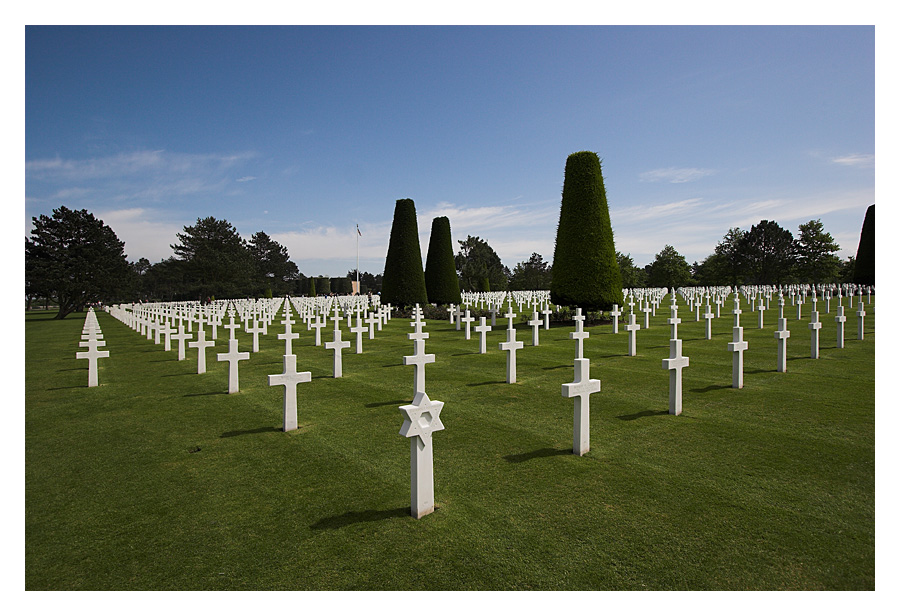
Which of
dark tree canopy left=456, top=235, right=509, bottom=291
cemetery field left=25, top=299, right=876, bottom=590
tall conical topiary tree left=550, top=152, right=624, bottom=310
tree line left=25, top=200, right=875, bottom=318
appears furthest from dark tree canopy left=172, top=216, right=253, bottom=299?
cemetery field left=25, top=299, right=876, bottom=590

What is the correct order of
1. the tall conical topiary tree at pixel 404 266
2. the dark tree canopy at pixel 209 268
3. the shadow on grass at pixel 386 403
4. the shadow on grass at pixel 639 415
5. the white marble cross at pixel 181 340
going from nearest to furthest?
1. the shadow on grass at pixel 639 415
2. the shadow on grass at pixel 386 403
3. the white marble cross at pixel 181 340
4. the tall conical topiary tree at pixel 404 266
5. the dark tree canopy at pixel 209 268

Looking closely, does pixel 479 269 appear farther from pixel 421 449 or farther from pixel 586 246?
pixel 421 449

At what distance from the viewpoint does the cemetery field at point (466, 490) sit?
2.76 meters

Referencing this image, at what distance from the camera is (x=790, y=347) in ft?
36.2

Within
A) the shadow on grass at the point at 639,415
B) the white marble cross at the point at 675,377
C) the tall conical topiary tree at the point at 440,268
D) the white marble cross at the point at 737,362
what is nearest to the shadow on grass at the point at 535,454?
the shadow on grass at the point at 639,415

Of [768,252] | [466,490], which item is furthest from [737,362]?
[768,252]

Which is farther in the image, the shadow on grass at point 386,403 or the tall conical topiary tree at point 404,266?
the tall conical topiary tree at point 404,266

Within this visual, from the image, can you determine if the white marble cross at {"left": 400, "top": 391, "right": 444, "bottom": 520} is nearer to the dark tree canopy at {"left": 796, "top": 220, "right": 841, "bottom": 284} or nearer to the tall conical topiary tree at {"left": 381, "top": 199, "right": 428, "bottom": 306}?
the tall conical topiary tree at {"left": 381, "top": 199, "right": 428, "bottom": 306}

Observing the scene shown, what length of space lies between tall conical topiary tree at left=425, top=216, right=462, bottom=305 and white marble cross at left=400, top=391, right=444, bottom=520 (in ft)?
84.1

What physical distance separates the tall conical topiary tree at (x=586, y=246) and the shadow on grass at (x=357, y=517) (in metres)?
16.0

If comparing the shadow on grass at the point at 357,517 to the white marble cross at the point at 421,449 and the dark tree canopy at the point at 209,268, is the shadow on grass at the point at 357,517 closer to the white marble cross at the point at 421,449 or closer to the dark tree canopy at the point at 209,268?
the white marble cross at the point at 421,449

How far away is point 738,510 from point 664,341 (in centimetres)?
1041

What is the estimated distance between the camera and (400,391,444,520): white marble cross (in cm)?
332

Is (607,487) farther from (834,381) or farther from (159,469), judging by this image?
(834,381)
